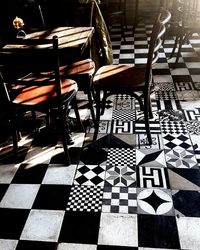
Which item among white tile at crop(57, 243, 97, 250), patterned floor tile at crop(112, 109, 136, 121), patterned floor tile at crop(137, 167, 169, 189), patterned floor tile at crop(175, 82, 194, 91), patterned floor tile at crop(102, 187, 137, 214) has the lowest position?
white tile at crop(57, 243, 97, 250)

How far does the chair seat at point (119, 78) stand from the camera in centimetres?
239

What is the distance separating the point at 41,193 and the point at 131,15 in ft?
17.7

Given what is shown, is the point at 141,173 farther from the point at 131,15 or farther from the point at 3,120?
the point at 131,15

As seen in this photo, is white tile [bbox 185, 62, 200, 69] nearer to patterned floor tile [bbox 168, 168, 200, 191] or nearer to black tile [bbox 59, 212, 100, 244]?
patterned floor tile [bbox 168, 168, 200, 191]

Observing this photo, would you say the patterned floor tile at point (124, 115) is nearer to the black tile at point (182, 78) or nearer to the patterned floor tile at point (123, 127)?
the patterned floor tile at point (123, 127)

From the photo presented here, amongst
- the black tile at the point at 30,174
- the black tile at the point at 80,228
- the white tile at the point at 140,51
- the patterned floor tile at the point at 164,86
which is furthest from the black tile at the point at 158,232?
the white tile at the point at 140,51

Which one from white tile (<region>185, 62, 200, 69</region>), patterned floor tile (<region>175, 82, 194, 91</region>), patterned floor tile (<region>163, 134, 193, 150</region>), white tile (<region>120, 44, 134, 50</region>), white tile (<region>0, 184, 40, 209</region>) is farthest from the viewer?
white tile (<region>120, 44, 134, 50</region>)

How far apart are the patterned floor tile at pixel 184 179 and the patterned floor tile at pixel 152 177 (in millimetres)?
46

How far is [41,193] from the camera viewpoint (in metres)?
2.11

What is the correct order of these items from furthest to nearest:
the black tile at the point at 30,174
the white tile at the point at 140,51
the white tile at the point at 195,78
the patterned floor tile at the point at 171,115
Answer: the white tile at the point at 140,51 → the white tile at the point at 195,78 → the patterned floor tile at the point at 171,115 → the black tile at the point at 30,174

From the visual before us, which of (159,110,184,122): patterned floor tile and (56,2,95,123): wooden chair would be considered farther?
(159,110,184,122): patterned floor tile

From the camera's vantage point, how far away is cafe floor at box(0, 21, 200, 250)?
5.75 feet

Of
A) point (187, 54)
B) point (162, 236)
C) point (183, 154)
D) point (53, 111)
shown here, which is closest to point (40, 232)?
point (162, 236)

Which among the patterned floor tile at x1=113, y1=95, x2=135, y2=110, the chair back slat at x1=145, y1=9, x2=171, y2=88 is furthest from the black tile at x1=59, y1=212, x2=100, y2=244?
the patterned floor tile at x1=113, y1=95, x2=135, y2=110
